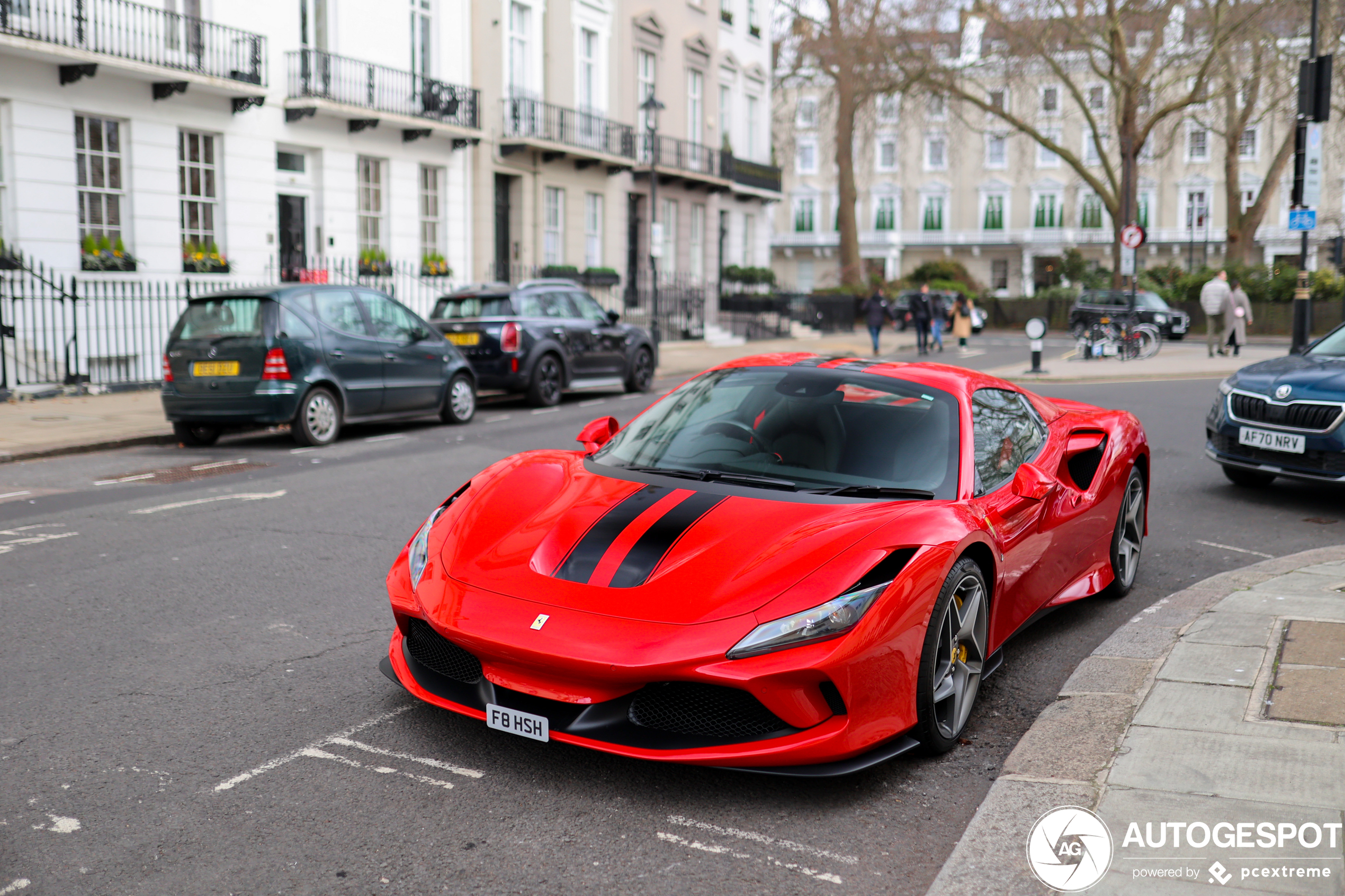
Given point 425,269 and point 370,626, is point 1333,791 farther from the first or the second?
point 425,269

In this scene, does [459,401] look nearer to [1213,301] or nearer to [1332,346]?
[1332,346]

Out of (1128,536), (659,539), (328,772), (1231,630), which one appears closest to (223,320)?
(1128,536)

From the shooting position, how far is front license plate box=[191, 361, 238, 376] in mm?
11836

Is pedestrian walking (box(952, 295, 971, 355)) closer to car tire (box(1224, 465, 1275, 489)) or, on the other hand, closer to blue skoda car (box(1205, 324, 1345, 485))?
car tire (box(1224, 465, 1275, 489))

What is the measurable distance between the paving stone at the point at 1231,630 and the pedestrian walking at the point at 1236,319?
24.6 metres

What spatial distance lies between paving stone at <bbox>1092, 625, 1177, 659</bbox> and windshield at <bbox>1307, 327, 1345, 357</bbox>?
4998 mm

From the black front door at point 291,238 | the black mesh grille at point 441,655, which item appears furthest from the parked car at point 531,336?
the black mesh grille at point 441,655

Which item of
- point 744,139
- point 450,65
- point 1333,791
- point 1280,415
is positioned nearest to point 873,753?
point 1333,791

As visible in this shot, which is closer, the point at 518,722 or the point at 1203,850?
the point at 1203,850

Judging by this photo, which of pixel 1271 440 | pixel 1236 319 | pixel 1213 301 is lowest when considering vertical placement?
pixel 1271 440

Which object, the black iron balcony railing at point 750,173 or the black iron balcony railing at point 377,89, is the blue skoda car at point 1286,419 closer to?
the black iron balcony railing at point 377,89

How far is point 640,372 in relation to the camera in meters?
18.4

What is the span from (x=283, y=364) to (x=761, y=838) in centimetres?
961

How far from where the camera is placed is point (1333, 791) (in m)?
3.46
